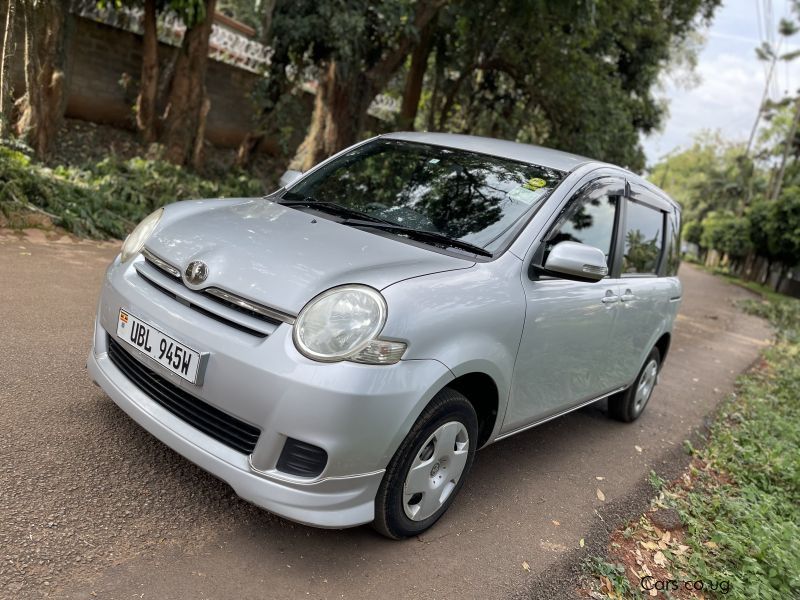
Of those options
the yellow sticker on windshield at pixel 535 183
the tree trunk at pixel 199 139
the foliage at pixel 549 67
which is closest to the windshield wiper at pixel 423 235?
the yellow sticker on windshield at pixel 535 183

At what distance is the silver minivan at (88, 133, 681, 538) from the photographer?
99.7 inches

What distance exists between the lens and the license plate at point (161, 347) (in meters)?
2.65

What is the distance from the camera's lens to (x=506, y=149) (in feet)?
13.3

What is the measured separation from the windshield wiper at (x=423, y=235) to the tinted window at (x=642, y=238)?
1582 mm

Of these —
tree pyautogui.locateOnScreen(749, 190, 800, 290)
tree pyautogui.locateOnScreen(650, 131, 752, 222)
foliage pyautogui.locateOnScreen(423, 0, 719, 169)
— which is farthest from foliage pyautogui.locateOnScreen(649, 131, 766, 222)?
foliage pyautogui.locateOnScreen(423, 0, 719, 169)

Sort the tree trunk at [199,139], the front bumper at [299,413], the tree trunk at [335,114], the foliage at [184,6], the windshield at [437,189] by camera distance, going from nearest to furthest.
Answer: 1. the front bumper at [299,413]
2. the windshield at [437,189]
3. the foliage at [184,6]
4. the tree trunk at [199,139]
5. the tree trunk at [335,114]

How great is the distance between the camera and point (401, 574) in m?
2.82

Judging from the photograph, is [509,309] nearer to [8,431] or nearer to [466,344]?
[466,344]

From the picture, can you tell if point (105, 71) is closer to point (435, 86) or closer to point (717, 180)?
point (435, 86)

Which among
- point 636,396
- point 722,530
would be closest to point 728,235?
point 636,396

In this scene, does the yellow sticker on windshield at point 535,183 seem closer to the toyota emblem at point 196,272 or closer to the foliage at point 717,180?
the toyota emblem at point 196,272

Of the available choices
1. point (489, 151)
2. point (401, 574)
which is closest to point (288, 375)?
point (401, 574)

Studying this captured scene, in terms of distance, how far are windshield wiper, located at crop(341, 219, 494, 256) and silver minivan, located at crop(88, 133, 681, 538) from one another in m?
0.01

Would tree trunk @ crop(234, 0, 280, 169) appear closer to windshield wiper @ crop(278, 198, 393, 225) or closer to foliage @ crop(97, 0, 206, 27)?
foliage @ crop(97, 0, 206, 27)
